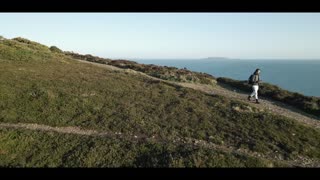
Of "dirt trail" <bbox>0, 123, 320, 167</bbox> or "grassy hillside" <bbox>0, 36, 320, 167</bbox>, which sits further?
"dirt trail" <bbox>0, 123, 320, 167</bbox>

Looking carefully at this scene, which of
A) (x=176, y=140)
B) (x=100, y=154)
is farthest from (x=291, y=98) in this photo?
(x=100, y=154)

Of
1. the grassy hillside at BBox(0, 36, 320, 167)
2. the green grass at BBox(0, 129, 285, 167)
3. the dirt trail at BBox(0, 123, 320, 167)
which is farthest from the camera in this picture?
the dirt trail at BBox(0, 123, 320, 167)

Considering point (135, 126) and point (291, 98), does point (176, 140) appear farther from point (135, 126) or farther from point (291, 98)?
point (291, 98)

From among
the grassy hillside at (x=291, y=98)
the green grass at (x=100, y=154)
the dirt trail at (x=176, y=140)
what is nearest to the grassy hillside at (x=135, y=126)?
the green grass at (x=100, y=154)

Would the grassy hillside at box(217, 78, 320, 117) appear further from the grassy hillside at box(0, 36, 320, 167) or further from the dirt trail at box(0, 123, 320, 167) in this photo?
the dirt trail at box(0, 123, 320, 167)

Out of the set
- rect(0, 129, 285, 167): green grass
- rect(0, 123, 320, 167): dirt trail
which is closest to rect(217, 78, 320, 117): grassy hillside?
rect(0, 123, 320, 167): dirt trail

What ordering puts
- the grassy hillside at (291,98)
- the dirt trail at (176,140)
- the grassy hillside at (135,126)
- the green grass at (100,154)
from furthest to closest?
the grassy hillside at (291,98) < the dirt trail at (176,140) < the grassy hillside at (135,126) < the green grass at (100,154)

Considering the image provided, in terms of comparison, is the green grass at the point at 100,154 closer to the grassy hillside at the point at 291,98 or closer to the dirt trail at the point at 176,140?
the dirt trail at the point at 176,140
